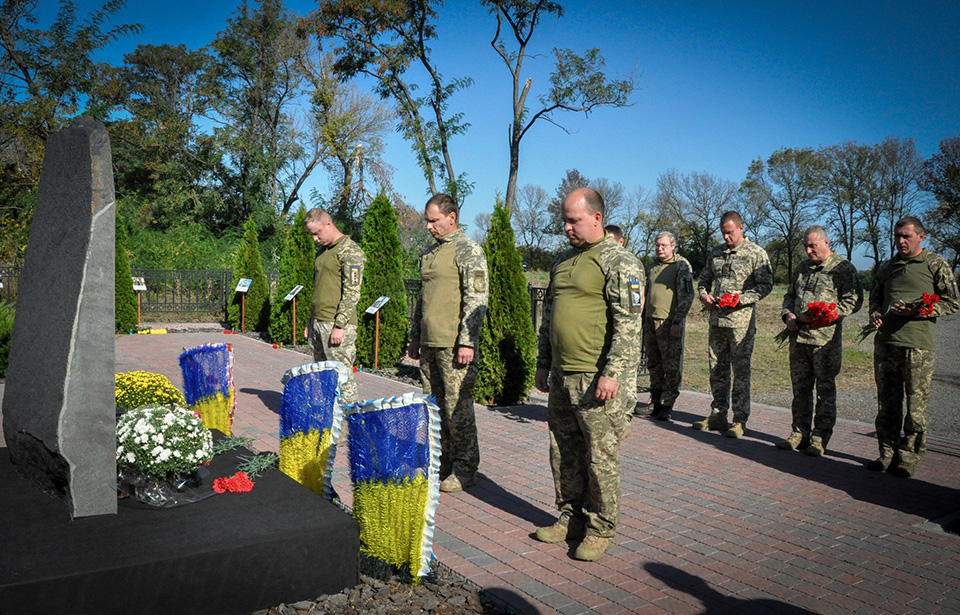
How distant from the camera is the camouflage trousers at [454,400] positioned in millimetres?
5191

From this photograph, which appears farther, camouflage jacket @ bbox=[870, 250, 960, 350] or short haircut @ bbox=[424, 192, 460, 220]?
camouflage jacket @ bbox=[870, 250, 960, 350]

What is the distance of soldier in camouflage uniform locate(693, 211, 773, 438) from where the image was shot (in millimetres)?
7316

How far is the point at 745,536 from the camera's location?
15.1 ft

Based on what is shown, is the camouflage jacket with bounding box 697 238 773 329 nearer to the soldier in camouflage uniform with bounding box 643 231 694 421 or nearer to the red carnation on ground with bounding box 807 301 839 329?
the soldier in camouflage uniform with bounding box 643 231 694 421

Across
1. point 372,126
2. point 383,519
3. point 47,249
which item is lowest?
point 383,519

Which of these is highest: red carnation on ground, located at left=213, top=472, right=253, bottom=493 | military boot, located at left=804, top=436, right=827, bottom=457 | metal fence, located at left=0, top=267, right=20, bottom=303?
metal fence, located at left=0, top=267, right=20, bottom=303

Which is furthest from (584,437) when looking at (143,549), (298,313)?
(298,313)

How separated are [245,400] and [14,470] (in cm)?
464

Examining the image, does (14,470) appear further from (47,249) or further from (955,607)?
(955,607)

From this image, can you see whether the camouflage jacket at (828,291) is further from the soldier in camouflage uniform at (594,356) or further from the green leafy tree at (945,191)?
the green leafy tree at (945,191)

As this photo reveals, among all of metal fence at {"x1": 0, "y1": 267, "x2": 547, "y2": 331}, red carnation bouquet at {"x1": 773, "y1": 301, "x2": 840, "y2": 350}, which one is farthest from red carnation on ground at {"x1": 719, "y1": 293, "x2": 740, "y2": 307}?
metal fence at {"x1": 0, "y1": 267, "x2": 547, "y2": 331}

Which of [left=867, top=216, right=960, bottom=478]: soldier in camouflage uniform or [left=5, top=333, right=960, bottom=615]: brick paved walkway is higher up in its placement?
[left=867, top=216, right=960, bottom=478]: soldier in camouflage uniform

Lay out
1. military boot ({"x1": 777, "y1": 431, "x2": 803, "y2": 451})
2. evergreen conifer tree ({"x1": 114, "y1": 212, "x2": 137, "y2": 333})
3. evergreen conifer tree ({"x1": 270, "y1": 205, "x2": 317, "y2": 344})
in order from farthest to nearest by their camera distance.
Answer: evergreen conifer tree ({"x1": 114, "y1": 212, "x2": 137, "y2": 333}) < evergreen conifer tree ({"x1": 270, "y1": 205, "x2": 317, "y2": 344}) < military boot ({"x1": 777, "y1": 431, "x2": 803, "y2": 451})

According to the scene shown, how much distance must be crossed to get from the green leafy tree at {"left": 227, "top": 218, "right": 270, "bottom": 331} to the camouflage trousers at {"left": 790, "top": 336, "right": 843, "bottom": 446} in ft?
46.1
